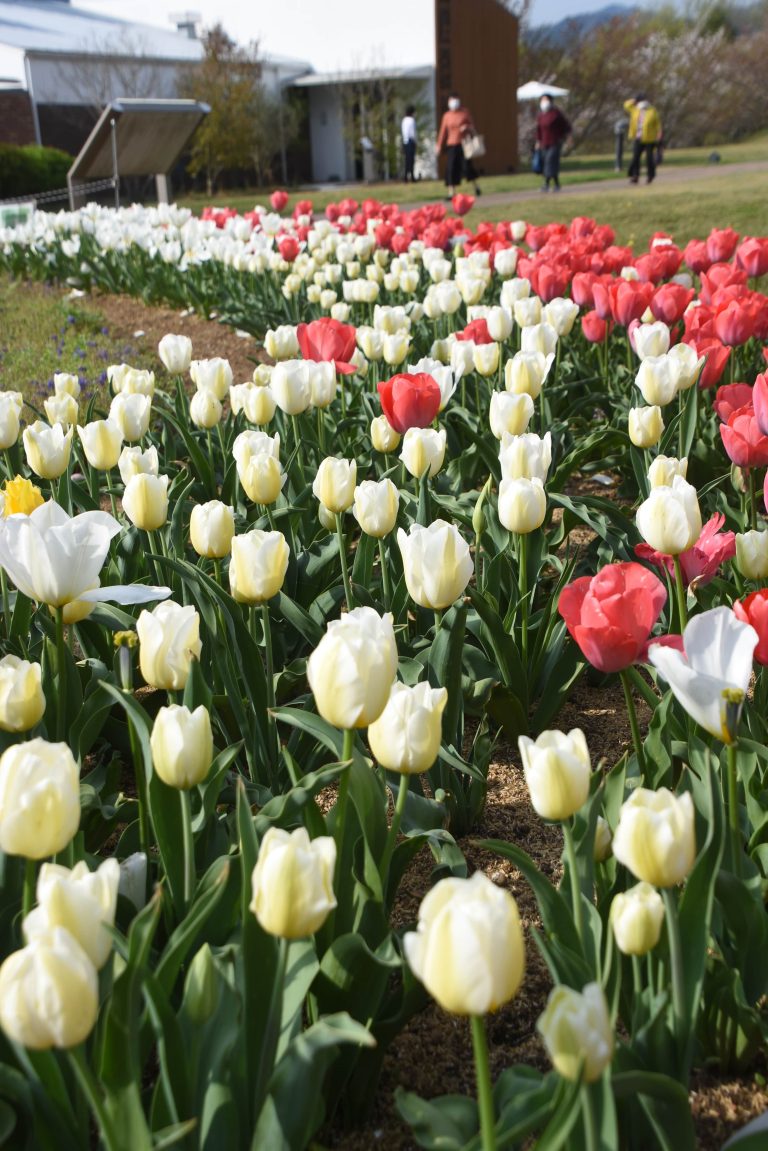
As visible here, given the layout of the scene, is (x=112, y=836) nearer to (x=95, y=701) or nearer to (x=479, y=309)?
(x=95, y=701)

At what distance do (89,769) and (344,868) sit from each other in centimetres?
108

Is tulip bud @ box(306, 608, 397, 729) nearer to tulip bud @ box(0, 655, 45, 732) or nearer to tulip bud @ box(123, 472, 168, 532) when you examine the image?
→ tulip bud @ box(0, 655, 45, 732)

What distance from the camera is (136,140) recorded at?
14891 millimetres

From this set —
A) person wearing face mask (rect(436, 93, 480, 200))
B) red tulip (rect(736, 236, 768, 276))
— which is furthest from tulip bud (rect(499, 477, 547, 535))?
person wearing face mask (rect(436, 93, 480, 200))

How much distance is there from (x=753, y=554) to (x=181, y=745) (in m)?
1.20

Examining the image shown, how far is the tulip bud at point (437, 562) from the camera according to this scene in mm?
1826

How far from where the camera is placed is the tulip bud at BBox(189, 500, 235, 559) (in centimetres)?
212

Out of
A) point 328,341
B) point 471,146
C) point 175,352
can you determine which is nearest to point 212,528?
point 328,341

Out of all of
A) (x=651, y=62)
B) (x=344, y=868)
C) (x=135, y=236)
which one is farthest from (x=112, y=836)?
(x=651, y=62)

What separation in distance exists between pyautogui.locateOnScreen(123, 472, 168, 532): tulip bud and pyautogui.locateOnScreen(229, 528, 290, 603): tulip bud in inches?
17.8

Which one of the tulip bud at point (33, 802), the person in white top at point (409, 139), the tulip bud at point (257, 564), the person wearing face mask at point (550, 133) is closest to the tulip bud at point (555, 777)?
the tulip bud at point (33, 802)

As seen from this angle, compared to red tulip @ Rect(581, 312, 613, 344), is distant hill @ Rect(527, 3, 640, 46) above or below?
above

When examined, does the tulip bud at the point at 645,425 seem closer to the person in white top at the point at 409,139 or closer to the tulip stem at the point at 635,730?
the tulip stem at the point at 635,730

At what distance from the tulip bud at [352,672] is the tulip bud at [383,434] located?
1596mm
